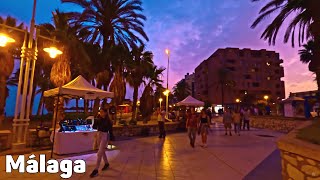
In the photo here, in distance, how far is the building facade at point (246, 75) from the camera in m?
73.1

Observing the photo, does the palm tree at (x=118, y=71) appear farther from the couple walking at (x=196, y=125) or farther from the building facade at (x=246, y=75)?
the building facade at (x=246, y=75)

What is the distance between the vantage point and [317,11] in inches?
436

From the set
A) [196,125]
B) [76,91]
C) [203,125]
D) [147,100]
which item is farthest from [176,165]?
[147,100]

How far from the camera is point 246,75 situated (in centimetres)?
7538

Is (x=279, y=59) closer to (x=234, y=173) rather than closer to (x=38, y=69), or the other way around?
(x=38, y=69)

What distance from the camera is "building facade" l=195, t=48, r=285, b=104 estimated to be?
7312 centimetres

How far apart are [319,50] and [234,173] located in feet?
36.2

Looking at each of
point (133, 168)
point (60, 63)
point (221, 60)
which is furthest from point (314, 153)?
point (221, 60)

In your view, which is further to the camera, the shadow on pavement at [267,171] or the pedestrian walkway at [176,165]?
the pedestrian walkway at [176,165]

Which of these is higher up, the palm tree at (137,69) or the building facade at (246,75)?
the building facade at (246,75)

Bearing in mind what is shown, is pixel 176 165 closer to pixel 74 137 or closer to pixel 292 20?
pixel 74 137

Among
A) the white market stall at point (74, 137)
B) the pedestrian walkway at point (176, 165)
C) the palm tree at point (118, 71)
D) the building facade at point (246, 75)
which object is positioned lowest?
the pedestrian walkway at point (176, 165)

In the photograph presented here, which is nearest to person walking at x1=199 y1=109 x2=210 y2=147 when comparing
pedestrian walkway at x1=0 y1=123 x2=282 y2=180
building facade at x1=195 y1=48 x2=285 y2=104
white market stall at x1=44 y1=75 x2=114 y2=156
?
pedestrian walkway at x1=0 y1=123 x2=282 y2=180

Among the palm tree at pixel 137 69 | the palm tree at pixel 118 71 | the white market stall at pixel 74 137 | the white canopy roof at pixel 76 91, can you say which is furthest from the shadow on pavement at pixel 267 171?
the palm tree at pixel 137 69
